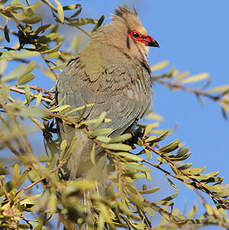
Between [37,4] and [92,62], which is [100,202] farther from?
[37,4]

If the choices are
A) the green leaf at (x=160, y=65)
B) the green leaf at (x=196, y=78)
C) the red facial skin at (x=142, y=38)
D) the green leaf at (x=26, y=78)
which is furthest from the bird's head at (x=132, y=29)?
the green leaf at (x=26, y=78)

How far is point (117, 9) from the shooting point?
4.39 metres

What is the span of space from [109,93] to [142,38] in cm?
154

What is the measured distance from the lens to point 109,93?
309cm

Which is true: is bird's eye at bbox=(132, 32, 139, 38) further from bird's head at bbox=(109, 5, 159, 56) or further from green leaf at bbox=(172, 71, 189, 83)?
green leaf at bbox=(172, 71, 189, 83)

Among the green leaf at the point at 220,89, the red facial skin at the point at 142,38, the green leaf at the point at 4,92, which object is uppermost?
the red facial skin at the point at 142,38

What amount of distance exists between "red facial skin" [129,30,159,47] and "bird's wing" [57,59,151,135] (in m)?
1.09

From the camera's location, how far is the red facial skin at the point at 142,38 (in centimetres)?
438

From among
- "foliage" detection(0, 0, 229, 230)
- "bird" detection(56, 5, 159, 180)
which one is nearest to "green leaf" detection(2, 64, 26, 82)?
"foliage" detection(0, 0, 229, 230)

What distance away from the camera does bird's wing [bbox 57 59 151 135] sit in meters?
2.95

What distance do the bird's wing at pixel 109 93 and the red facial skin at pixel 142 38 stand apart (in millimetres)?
1094

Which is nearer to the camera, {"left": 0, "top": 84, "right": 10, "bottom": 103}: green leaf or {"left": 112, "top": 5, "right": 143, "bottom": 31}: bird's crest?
{"left": 0, "top": 84, "right": 10, "bottom": 103}: green leaf

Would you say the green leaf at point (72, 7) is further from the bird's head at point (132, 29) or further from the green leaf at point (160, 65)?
the bird's head at point (132, 29)

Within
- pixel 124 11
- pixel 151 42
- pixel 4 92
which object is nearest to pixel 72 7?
pixel 4 92
